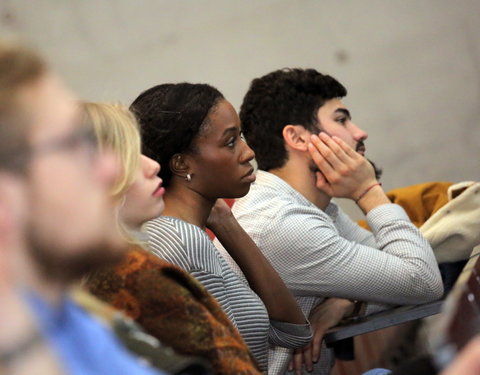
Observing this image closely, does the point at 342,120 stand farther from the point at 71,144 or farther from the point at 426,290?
the point at 71,144

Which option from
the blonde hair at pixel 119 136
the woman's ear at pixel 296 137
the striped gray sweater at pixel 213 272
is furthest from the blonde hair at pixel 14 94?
the woman's ear at pixel 296 137

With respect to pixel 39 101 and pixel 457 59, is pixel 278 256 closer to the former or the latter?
pixel 39 101

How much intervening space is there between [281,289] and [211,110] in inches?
17.0

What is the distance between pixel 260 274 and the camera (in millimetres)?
1828

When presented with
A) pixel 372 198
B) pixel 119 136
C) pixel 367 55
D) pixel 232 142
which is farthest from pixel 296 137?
pixel 367 55

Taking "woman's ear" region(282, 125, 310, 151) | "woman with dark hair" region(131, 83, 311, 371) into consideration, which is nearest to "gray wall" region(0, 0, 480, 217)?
"woman's ear" region(282, 125, 310, 151)

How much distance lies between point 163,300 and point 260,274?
2.46 ft

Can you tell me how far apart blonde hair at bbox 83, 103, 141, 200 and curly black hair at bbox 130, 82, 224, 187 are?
1.73 ft

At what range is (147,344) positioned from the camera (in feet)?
2.73

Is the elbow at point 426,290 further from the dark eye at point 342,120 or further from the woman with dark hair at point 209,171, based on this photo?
the dark eye at point 342,120

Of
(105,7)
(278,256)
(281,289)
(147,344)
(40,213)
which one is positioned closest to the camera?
(40,213)

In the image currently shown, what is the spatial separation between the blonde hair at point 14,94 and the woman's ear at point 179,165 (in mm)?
1200

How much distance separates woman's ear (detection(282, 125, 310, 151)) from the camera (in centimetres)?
240

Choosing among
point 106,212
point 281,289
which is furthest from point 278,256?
point 106,212
